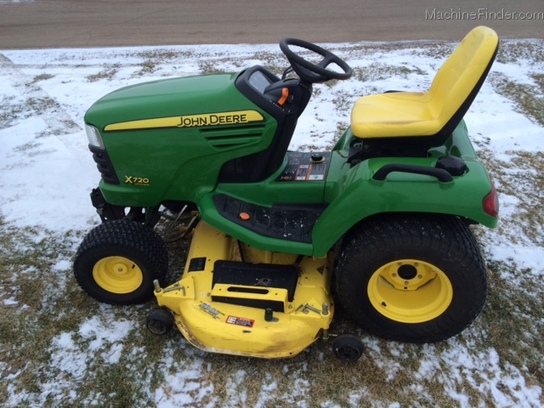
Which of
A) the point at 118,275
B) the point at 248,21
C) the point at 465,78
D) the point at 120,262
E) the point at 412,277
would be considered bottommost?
the point at 248,21

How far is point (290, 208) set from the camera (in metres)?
2.71

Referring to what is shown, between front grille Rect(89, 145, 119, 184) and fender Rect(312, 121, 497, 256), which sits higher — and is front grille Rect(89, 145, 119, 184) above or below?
below

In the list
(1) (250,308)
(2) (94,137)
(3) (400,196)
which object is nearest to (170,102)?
(2) (94,137)

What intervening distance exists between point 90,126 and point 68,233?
1.17 metres

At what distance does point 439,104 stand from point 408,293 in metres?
1.00

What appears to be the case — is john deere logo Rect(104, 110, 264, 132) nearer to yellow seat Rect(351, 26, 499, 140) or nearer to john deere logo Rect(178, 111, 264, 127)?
john deere logo Rect(178, 111, 264, 127)

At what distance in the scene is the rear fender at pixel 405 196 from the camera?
215cm

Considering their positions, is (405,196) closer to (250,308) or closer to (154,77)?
(250,308)

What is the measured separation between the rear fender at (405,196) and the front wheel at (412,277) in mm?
101

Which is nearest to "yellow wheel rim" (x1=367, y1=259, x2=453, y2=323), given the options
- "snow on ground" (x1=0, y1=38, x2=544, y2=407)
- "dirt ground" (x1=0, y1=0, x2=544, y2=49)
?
"snow on ground" (x1=0, y1=38, x2=544, y2=407)

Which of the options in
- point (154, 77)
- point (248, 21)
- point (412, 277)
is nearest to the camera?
point (412, 277)

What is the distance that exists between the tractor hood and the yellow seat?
679 millimetres

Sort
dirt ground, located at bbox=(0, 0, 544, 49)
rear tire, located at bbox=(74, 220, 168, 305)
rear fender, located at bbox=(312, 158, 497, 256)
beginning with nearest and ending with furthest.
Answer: rear fender, located at bbox=(312, 158, 497, 256) < rear tire, located at bbox=(74, 220, 168, 305) < dirt ground, located at bbox=(0, 0, 544, 49)

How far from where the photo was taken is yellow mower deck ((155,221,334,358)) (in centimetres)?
234
